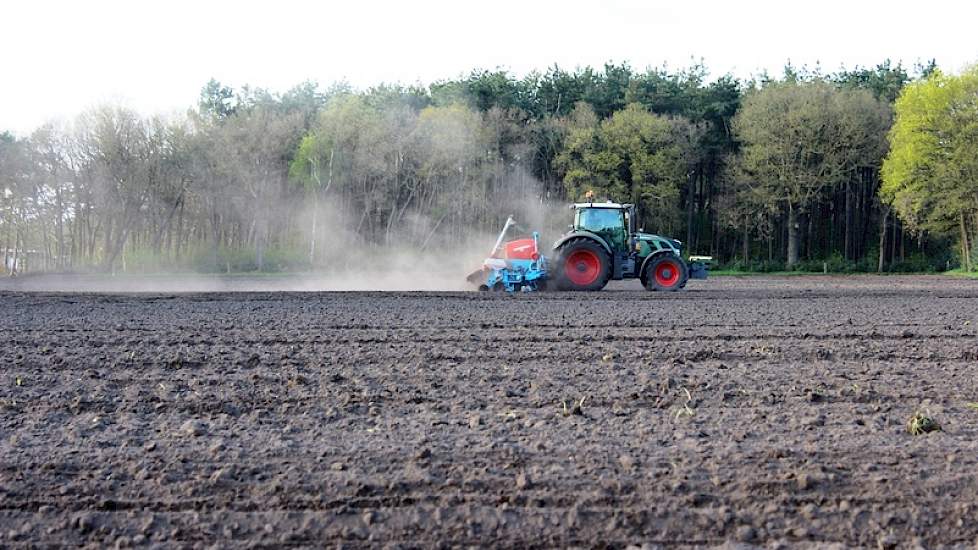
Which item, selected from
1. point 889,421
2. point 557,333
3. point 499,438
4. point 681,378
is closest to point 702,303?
point 557,333

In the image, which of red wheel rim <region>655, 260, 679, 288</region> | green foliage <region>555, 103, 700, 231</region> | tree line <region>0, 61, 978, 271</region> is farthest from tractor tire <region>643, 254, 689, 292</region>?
green foliage <region>555, 103, 700, 231</region>

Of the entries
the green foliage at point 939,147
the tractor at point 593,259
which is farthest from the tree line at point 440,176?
the tractor at point 593,259

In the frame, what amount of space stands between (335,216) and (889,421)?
44214 mm

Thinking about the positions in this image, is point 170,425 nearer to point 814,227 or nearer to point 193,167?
point 193,167

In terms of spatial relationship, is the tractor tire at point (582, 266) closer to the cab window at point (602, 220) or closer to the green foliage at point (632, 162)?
the cab window at point (602, 220)

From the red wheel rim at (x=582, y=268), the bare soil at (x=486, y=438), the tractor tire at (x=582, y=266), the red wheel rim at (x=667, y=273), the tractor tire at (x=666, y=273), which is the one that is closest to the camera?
the bare soil at (x=486, y=438)

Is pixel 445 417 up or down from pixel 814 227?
down

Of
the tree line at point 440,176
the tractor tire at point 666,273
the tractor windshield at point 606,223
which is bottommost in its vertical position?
the tractor tire at point 666,273

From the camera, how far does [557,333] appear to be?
45.2 ft

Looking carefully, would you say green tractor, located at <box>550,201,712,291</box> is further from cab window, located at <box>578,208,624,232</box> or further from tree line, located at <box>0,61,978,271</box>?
tree line, located at <box>0,61,978,271</box>

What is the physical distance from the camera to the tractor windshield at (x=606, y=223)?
75.1 feet

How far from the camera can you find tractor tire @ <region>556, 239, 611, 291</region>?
74.3 feet

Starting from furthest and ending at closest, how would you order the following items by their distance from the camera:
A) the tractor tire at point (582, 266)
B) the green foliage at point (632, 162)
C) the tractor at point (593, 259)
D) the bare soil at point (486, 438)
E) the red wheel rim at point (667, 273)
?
the green foliage at point (632, 162) → the red wheel rim at point (667, 273) → the tractor at point (593, 259) → the tractor tire at point (582, 266) → the bare soil at point (486, 438)

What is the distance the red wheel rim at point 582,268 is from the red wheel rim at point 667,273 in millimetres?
1963
